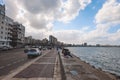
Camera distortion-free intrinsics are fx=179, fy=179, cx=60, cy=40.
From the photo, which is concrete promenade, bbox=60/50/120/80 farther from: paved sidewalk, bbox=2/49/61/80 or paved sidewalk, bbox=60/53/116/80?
paved sidewalk, bbox=2/49/61/80

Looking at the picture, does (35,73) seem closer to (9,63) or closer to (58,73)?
(58,73)

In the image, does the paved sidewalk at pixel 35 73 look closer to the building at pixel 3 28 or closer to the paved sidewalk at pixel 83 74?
→ the paved sidewalk at pixel 83 74

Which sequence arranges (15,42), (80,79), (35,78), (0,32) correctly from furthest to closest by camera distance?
(15,42)
(0,32)
(35,78)
(80,79)

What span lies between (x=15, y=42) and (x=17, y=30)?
31.6 feet

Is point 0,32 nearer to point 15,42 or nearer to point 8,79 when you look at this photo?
point 15,42

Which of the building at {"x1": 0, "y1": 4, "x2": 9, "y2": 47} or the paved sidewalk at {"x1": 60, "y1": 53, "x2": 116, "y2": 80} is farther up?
the building at {"x1": 0, "y1": 4, "x2": 9, "y2": 47}

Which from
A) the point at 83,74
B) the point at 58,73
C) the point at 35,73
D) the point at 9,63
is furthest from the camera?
the point at 9,63

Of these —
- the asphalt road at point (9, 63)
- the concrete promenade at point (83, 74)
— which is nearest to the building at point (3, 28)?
the asphalt road at point (9, 63)

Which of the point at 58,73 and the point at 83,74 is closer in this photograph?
the point at 83,74

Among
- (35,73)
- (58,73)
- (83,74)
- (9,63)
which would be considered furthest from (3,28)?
(83,74)

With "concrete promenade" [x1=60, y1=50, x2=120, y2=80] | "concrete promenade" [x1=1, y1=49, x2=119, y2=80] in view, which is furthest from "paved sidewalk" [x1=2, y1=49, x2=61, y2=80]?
"concrete promenade" [x1=60, y1=50, x2=120, y2=80]

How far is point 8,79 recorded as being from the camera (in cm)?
1187

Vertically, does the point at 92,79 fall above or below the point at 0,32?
below

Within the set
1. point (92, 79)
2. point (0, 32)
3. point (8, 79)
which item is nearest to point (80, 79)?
point (92, 79)
